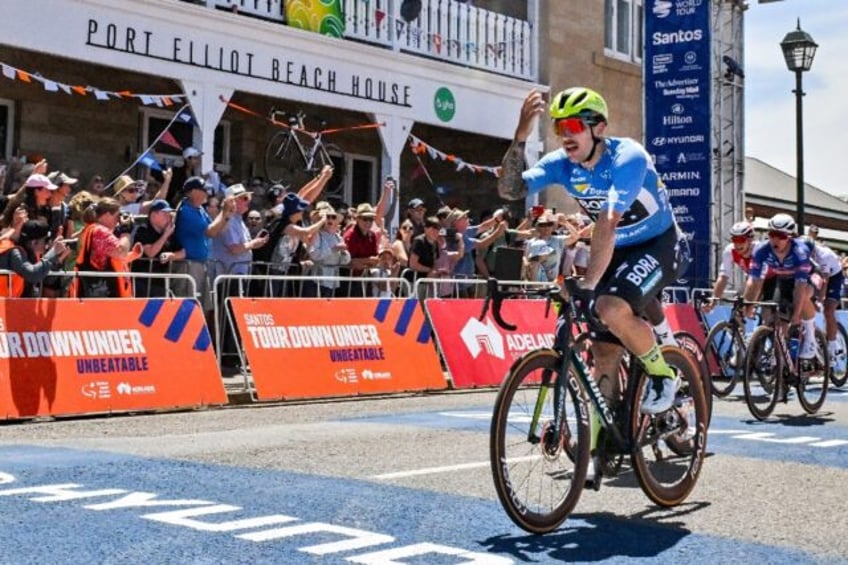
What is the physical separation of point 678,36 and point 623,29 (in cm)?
449

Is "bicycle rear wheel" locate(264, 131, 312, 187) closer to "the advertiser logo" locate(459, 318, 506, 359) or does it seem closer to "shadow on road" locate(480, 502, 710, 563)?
"the advertiser logo" locate(459, 318, 506, 359)

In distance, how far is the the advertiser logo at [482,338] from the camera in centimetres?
1376

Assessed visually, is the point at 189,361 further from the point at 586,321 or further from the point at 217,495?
the point at 586,321

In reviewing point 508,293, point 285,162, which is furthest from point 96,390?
point 285,162

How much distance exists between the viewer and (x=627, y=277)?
593cm

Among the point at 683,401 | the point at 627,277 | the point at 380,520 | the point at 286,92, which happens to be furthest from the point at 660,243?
the point at 286,92

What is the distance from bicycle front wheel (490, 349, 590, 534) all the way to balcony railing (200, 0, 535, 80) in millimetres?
12598

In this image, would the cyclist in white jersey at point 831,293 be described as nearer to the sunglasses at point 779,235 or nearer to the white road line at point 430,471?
the sunglasses at point 779,235

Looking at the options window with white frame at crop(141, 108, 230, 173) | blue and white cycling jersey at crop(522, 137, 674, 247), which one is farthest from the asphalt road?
window with white frame at crop(141, 108, 230, 173)

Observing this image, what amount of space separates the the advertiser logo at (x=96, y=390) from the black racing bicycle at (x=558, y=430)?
5631 millimetres

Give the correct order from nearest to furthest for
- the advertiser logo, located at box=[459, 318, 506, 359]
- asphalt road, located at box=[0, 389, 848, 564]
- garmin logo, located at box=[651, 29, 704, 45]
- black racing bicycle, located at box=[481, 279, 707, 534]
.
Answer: asphalt road, located at box=[0, 389, 848, 564] < black racing bicycle, located at box=[481, 279, 707, 534] < the advertiser logo, located at box=[459, 318, 506, 359] < garmin logo, located at box=[651, 29, 704, 45]

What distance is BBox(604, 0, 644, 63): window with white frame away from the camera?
84.2 ft

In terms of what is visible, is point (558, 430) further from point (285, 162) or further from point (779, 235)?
point (285, 162)

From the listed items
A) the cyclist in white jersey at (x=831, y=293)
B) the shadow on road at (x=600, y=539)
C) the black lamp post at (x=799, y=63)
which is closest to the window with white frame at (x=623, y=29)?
the black lamp post at (x=799, y=63)
